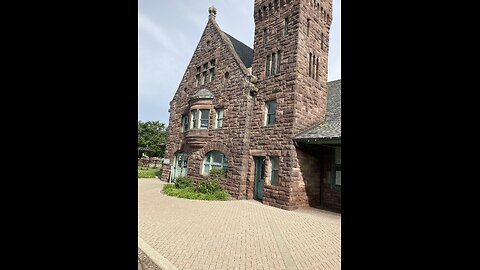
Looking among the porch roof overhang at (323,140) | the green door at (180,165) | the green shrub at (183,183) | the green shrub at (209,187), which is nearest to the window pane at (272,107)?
the porch roof overhang at (323,140)

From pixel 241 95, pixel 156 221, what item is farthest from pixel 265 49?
pixel 156 221

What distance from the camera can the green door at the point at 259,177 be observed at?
1284 cm

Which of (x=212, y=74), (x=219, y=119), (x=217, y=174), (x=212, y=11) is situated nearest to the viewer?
(x=217, y=174)

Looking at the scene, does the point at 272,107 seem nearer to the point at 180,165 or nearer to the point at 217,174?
the point at 217,174

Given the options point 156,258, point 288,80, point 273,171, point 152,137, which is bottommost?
point 156,258

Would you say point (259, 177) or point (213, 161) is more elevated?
point (213, 161)

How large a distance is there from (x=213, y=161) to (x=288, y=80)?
20.9 ft

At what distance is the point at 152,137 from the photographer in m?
41.7

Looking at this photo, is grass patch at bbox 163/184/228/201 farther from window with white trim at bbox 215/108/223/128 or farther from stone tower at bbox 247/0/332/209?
window with white trim at bbox 215/108/223/128

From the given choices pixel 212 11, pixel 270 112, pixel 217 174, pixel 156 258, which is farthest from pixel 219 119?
pixel 156 258

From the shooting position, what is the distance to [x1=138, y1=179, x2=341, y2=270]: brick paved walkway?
16.2ft
